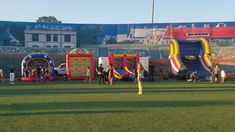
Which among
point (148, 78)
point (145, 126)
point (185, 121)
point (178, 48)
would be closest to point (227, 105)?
point (185, 121)

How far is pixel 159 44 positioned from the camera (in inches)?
1889

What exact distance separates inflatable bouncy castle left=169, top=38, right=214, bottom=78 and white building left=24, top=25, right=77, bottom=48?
14.6m

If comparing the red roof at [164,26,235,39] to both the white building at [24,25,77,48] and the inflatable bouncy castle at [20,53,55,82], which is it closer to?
the white building at [24,25,77,48]

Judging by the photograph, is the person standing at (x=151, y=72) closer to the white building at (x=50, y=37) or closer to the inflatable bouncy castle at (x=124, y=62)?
the inflatable bouncy castle at (x=124, y=62)

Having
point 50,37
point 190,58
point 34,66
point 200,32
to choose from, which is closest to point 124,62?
point 190,58

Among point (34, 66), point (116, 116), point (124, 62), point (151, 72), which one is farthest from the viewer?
point (124, 62)

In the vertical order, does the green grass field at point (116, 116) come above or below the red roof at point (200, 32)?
below

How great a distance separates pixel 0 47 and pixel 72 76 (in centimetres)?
1490

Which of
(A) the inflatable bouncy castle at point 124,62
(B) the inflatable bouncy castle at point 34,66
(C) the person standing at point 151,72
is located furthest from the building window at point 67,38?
(C) the person standing at point 151,72

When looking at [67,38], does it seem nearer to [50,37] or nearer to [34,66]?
[50,37]

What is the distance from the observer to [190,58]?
121 feet

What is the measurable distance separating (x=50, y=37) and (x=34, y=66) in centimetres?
1493

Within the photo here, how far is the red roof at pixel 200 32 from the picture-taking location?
47500mm

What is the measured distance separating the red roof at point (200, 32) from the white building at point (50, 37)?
1147 centimetres
